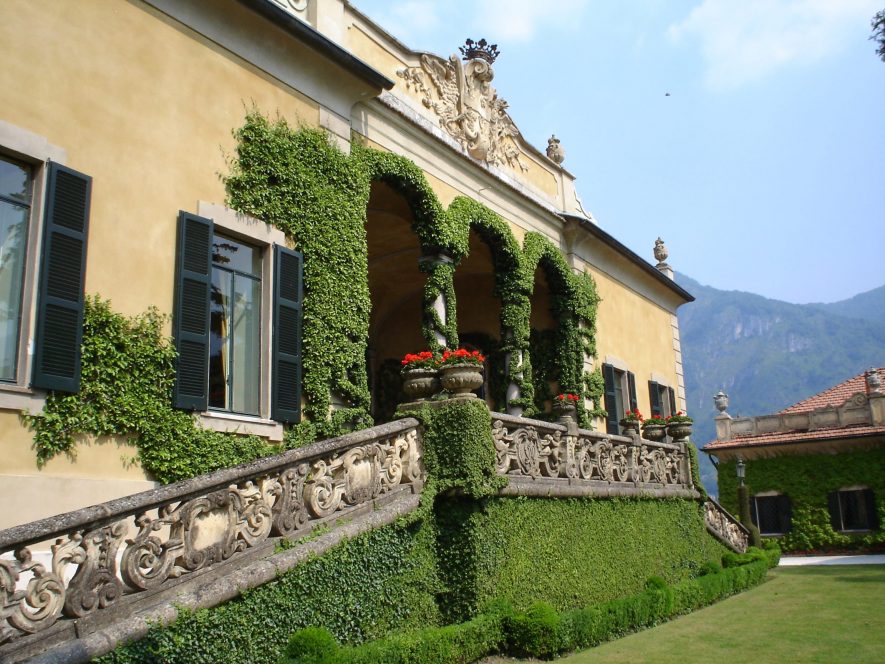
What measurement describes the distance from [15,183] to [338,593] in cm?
509

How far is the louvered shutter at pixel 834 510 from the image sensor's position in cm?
3120

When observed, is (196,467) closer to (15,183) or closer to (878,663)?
(15,183)

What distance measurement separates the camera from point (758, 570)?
1830 centimetres

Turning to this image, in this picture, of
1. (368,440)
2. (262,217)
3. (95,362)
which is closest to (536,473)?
(368,440)

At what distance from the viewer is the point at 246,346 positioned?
1076cm

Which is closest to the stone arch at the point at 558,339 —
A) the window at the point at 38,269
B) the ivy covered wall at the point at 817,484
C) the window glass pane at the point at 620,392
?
the window glass pane at the point at 620,392

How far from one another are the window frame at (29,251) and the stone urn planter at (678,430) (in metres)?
13.0

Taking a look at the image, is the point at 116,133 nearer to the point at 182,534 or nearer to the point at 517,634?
the point at 182,534

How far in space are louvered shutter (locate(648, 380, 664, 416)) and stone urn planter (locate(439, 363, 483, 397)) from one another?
1436 cm

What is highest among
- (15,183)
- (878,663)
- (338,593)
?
(15,183)

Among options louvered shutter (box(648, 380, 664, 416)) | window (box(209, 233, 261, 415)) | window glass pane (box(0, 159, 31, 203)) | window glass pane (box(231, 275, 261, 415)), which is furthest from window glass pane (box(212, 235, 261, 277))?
louvered shutter (box(648, 380, 664, 416))

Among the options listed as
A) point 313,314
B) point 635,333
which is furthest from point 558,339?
point 313,314

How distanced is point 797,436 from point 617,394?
48.6ft

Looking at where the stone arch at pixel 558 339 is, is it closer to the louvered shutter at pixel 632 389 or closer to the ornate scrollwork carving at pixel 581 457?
the louvered shutter at pixel 632 389
